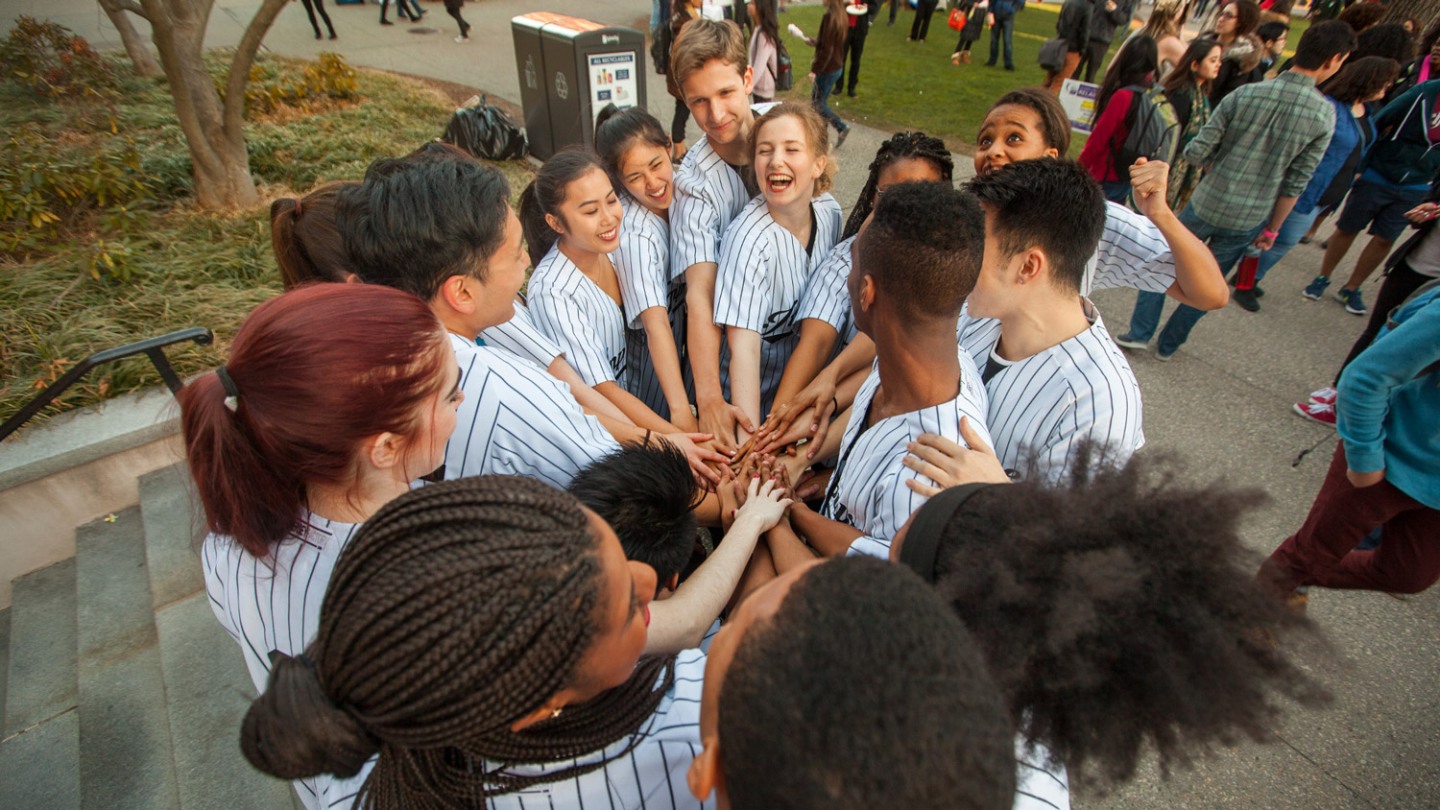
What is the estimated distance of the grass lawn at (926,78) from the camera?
9609 millimetres

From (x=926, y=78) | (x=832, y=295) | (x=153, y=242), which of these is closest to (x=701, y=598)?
(x=832, y=295)

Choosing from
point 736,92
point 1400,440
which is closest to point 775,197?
point 736,92

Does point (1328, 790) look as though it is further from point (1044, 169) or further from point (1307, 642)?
point (1044, 169)

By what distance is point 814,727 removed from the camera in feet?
2.58

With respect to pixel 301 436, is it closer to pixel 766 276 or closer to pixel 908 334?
pixel 908 334

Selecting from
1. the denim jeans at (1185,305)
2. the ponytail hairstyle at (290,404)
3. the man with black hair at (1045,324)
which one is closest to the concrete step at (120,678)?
the ponytail hairstyle at (290,404)

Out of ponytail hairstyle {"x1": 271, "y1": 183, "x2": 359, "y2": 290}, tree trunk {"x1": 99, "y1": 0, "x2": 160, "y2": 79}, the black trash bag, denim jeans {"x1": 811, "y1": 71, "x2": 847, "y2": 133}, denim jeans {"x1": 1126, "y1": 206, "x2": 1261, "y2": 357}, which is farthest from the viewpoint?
denim jeans {"x1": 811, "y1": 71, "x2": 847, "y2": 133}

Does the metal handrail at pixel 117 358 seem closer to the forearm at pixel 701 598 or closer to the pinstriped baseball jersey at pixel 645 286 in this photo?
the pinstriped baseball jersey at pixel 645 286

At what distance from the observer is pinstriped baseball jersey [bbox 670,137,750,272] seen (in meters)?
2.89

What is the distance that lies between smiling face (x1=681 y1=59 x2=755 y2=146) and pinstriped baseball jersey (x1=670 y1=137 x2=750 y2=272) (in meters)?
0.12

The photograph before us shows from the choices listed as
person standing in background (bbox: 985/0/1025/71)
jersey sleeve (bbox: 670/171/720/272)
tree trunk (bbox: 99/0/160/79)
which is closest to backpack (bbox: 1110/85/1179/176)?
jersey sleeve (bbox: 670/171/720/272)

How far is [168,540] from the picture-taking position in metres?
3.40

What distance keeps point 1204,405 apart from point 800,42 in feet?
37.4

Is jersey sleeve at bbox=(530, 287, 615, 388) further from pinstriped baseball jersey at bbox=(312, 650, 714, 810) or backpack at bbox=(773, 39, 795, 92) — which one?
backpack at bbox=(773, 39, 795, 92)
